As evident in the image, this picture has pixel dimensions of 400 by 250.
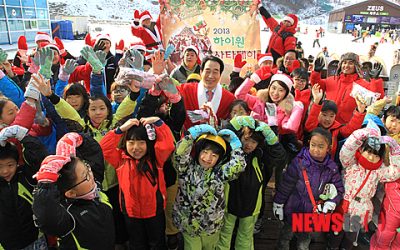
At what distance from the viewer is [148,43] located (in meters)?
5.40

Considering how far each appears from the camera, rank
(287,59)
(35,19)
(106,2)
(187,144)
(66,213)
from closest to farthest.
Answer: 1. (66,213)
2. (187,144)
3. (287,59)
4. (35,19)
5. (106,2)

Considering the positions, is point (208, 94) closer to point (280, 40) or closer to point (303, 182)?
point (303, 182)

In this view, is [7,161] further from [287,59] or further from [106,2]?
[106,2]

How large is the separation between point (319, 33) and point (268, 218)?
17.6m

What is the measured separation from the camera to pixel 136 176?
2.07m

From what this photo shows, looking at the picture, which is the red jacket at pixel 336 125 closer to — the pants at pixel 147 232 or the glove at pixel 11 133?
the pants at pixel 147 232

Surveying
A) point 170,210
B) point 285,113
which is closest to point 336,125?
point 285,113

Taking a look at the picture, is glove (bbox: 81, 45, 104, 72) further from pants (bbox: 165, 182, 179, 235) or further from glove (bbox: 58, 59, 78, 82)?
pants (bbox: 165, 182, 179, 235)

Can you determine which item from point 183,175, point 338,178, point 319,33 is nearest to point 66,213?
point 183,175

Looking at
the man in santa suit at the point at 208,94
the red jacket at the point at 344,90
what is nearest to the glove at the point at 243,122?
the man in santa suit at the point at 208,94

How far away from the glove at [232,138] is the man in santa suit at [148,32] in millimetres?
3603

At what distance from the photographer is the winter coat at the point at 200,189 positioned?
2.10 m

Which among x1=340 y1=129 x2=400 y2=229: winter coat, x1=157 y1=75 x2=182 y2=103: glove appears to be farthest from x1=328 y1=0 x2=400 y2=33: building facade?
x1=157 y1=75 x2=182 y2=103: glove

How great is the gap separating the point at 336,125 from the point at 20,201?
105 inches
